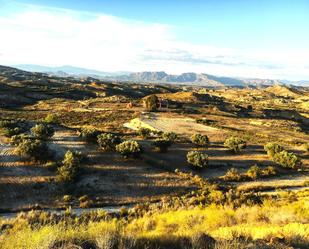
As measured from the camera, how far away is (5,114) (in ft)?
238

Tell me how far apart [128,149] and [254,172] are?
38.0ft

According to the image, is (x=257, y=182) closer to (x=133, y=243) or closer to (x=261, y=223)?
(x=261, y=223)

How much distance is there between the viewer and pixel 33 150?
1229 inches

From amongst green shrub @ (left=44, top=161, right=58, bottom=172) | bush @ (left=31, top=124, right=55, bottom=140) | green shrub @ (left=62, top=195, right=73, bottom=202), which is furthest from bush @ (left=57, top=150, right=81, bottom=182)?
bush @ (left=31, top=124, right=55, bottom=140)

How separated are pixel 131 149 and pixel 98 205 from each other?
9.31 metres

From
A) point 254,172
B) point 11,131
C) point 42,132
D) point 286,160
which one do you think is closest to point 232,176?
point 254,172

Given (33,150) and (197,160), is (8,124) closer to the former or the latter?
(33,150)

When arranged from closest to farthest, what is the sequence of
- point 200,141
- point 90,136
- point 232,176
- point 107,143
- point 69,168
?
point 69,168 → point 232,176 → point 107,143 → point 90,136 → point 200,141

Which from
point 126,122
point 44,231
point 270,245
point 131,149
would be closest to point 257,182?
point 131,149

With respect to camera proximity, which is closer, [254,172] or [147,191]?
[147,191]

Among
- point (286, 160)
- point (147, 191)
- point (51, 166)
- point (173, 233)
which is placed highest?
point (173, 233)

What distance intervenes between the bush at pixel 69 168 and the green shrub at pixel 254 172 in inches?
604

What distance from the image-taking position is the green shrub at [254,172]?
35.1 m

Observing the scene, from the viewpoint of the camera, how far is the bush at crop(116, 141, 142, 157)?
34281mm
